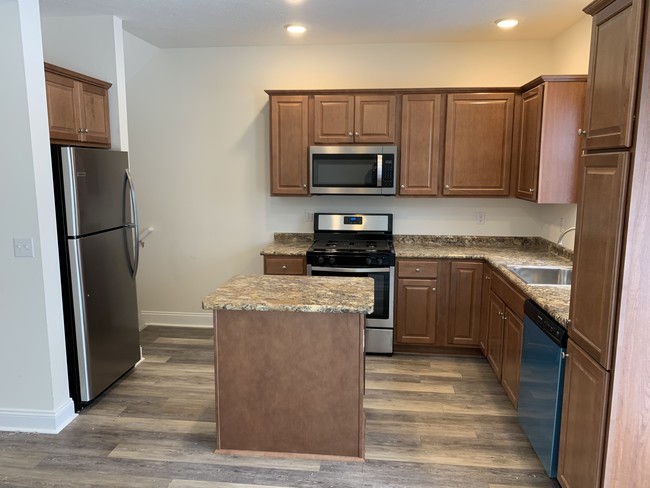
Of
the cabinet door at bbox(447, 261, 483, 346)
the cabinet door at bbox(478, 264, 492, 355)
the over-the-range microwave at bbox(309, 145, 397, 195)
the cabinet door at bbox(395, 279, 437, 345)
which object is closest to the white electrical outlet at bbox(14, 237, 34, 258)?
the over-the-range microwave at bbox(309, 145, 397, 195)

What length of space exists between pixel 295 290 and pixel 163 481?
1169 millimetres

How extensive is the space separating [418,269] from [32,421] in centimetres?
289

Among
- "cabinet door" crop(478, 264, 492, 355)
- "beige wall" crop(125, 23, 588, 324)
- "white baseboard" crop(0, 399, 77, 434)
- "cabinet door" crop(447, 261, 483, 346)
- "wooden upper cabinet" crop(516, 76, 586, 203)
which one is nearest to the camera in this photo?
"white baseboard" crop(0, 399, 77, 434)

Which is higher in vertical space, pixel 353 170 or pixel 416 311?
pixel 353 170

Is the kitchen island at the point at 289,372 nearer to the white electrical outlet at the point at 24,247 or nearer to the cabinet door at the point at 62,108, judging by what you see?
the white electrical outlet at the point at 24,247

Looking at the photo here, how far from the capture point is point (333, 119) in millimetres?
4070

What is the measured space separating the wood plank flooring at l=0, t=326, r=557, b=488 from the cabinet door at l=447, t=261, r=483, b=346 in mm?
385

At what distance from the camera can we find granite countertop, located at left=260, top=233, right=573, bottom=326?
3648mm

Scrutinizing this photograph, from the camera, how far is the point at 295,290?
8.52 ft

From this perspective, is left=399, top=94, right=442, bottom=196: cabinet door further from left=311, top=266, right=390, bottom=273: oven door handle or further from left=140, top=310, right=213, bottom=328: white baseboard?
left=140, top=310, right=213, bottom=328: white baseboard

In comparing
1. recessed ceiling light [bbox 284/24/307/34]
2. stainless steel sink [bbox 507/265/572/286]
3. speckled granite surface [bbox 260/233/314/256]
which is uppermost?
recessed ceiling light [bbox 284/24/307/34]

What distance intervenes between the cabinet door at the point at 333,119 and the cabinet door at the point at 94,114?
5.37ft

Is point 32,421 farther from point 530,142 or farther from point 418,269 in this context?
point 530,142

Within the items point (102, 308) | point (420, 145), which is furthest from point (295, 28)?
point (102, 308)
